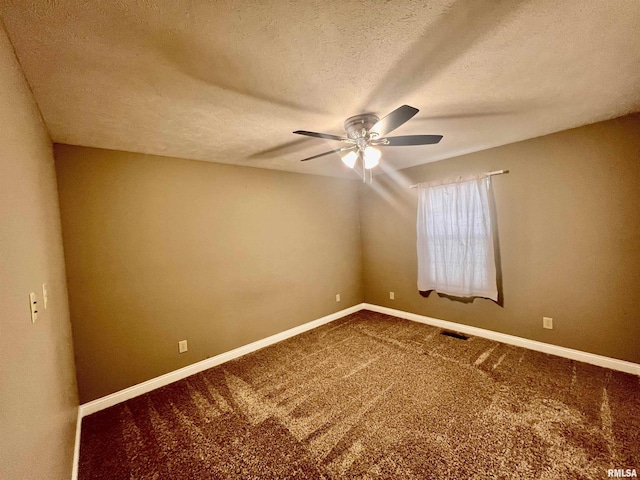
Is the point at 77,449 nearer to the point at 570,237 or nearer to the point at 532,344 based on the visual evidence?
the point at 532,344

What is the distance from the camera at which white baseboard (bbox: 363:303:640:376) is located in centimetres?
244

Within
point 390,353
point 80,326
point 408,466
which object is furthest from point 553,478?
point 80,326

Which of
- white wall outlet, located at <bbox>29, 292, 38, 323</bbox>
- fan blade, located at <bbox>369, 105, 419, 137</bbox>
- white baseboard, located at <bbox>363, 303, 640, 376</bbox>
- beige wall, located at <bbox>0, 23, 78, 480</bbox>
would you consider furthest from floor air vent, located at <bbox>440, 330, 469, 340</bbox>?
white wall outlet, located at <bbox>29, 292, 38, 323</bbox>

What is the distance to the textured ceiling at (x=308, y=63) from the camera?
3.47 ft

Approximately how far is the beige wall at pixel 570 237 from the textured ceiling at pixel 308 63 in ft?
1.37

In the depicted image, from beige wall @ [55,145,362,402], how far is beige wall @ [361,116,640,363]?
2.17 m

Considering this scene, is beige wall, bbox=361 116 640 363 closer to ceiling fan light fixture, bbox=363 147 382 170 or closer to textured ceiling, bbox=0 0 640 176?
textured ceiling, bbox=0 0 640 176

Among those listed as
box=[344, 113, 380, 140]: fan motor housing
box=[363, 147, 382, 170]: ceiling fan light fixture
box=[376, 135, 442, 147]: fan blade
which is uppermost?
box=[344, 113, 380, 140]: fan motor housing

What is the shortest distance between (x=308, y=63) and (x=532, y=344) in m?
3.53

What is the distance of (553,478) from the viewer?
4.82 feet

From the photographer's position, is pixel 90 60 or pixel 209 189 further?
pixel 209 189

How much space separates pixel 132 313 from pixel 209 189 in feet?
4.72

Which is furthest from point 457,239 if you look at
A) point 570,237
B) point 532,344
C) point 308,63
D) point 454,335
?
point 308,63

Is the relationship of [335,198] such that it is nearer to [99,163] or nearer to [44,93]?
[99,163]
